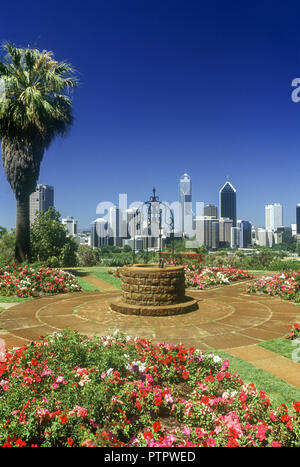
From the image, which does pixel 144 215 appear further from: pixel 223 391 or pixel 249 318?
pixel 223 391

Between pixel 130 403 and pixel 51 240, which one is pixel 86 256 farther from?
pixel 130 403

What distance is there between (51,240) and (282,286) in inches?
480

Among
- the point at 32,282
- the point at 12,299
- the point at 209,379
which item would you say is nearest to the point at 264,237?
the point at 32,282

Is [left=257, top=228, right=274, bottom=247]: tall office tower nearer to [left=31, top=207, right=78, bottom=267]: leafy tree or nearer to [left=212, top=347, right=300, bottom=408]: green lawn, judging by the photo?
[left=31, top=207, right=78, bottom=267]: leafy tree

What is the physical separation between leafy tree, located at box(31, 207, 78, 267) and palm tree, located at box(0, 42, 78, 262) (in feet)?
10.9

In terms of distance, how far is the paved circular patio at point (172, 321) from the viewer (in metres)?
5.00

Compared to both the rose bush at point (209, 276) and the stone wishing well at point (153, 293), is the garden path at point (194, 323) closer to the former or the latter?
the stone wishing well at point (153, 293)

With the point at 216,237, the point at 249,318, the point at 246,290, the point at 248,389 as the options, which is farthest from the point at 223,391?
the point at 216,237

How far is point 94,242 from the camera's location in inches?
3287

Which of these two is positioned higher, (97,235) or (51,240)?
(97,235)

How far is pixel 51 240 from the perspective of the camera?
1634 centimetres

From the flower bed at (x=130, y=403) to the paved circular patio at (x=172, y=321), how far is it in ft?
4.52

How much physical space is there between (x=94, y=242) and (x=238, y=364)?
267 feet

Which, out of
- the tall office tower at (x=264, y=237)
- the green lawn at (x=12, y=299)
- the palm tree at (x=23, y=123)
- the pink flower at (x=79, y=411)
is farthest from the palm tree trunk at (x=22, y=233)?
the tall office tower at (x=264, y=237)
